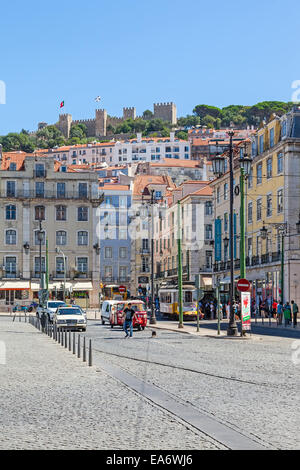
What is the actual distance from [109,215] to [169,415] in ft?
334

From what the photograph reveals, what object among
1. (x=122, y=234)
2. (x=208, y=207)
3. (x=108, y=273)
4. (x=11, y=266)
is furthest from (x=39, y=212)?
(x=122, y=234)

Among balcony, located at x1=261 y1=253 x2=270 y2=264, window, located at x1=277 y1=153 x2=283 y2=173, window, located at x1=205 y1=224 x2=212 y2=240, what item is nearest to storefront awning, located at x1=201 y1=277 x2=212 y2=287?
window, located at x1=205 y1=224 x2=212 y2=240

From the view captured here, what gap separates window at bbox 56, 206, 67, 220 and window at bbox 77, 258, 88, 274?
5049 mm

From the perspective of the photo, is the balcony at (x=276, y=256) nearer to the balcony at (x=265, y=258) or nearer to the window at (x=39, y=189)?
the balcony at (x=265, y=258)

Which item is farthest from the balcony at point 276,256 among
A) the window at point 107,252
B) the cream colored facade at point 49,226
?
the window at point 107,252

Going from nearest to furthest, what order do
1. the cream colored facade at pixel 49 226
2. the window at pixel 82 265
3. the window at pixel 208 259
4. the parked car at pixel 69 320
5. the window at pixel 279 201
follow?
the parked car at pixel 69 320, the window at pixel 279 201, the cream colored facade at pixel 49 226, the window at pixel 208 259, the window at pixel 82 265

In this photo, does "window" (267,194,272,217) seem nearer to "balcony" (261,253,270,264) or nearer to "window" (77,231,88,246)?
"balcony" (261,253,270,264)

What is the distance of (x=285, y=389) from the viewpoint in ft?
49.5

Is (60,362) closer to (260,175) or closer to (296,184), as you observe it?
(296,184)

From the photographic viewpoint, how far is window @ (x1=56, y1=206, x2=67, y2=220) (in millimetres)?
90375

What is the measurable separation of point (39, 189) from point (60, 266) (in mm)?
8717

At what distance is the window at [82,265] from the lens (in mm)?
89250

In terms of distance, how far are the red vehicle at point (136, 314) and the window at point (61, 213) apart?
4082 cm
